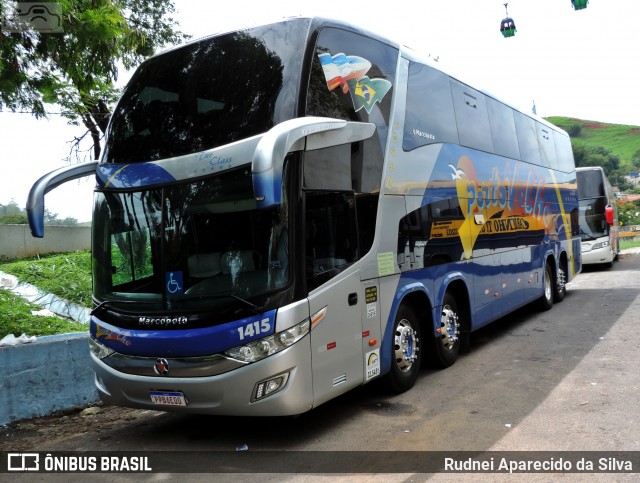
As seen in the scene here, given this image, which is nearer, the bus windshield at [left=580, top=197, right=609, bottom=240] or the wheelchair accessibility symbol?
the wheelchair accessibility symbol

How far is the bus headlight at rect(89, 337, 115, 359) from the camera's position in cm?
560

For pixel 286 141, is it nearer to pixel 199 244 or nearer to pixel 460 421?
pixel 199 244

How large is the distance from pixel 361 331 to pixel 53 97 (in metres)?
5.14

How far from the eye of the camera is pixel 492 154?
31.6ft

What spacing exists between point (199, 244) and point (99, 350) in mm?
1521

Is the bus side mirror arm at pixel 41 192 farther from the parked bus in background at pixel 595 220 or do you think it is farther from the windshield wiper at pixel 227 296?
the parked bus in background at pixel 595 220

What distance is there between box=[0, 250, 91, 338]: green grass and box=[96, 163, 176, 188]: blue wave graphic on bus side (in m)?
2.99

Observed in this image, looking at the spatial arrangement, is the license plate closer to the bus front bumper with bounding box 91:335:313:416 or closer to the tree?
the bus front bumper with bounding box 91:335:313:416

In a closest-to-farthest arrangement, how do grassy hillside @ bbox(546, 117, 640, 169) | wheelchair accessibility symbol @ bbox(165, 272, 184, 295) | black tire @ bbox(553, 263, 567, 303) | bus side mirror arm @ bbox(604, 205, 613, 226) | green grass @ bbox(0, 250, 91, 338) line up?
wheelchair accessibility symbol @ bbox(165, 272, 184, 295)
green grass @ bbox(0, 250, 91, 338)
black tire @ bbox(553, 263, 567, 303)
bus side mirror arm @ bbox(604, 205, 613, 226)
grassy hillside @ bbox(546, 117, 640, 169)

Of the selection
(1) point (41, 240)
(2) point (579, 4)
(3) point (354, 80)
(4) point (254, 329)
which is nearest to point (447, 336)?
(3) point (354, 80)

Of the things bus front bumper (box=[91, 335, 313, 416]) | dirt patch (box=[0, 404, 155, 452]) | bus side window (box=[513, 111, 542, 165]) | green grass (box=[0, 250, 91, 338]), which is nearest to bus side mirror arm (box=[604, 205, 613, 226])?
bus side window (box=[513, 111, 542, 165])

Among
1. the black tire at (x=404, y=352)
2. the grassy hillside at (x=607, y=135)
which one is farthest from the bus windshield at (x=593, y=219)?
the grassy hillside at (x=607, y=135)

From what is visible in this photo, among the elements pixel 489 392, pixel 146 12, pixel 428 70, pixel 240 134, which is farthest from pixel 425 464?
pixel 146 12

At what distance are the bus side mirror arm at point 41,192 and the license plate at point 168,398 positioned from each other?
187 centimetres
